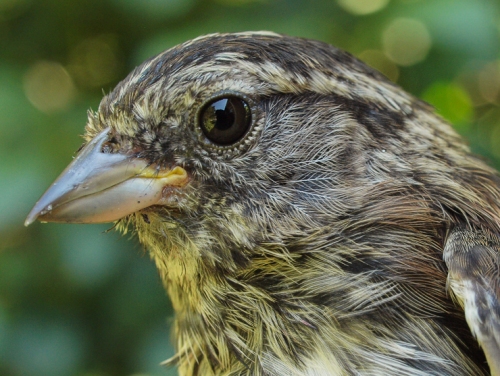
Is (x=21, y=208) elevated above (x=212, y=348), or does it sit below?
above

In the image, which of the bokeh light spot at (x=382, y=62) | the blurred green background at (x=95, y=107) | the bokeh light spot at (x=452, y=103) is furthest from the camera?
the bokeh light spot at (x=382, y=62)

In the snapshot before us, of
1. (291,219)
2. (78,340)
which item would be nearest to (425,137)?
(291,219)

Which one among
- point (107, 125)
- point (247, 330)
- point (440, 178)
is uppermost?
point (107, 125)

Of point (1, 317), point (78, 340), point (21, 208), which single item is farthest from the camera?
point (78, 340)

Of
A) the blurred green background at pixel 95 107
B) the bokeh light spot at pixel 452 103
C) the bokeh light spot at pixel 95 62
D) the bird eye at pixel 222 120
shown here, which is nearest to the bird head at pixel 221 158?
the bird eye at pixel 222 120

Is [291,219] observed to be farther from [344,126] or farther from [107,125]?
[107,125]

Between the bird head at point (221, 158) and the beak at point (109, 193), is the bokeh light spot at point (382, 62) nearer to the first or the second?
the bird head at point (221, 158)
